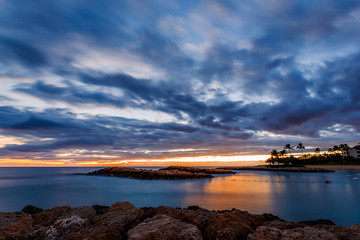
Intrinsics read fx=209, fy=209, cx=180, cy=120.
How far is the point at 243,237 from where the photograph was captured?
6395 mm

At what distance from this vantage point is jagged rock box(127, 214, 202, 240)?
591 cm

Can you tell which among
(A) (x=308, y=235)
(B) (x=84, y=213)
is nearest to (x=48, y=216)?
(B) (x=84, y=213)

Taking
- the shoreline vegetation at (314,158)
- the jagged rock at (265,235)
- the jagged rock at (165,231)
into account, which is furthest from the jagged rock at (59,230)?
the shoreline vegetation at (314,158)

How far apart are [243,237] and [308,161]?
139175 mm

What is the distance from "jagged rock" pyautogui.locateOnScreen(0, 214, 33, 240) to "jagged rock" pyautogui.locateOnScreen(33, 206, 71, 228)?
1013mm

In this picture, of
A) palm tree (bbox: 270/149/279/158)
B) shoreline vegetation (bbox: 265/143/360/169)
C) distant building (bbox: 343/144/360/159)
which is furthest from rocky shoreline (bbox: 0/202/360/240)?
distant building (bbox: 343/144/360/159)

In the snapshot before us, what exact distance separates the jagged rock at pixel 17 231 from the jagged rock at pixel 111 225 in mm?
2117

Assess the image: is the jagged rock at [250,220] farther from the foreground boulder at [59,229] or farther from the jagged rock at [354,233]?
the foreground boulder at [59,229]

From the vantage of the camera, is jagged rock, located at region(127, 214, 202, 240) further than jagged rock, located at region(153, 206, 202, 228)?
No

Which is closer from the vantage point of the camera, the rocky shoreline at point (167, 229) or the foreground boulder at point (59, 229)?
the rocky shoreline at point (167, 229)

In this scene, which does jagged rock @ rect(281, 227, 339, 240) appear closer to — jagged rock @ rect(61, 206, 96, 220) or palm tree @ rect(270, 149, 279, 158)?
jagged rock @ rect(61, 206, 96, 220)

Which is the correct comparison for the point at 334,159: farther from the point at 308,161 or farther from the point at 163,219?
the point at 163,219

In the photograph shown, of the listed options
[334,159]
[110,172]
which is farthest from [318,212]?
[334,159]

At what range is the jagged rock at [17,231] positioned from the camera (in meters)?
6.92
